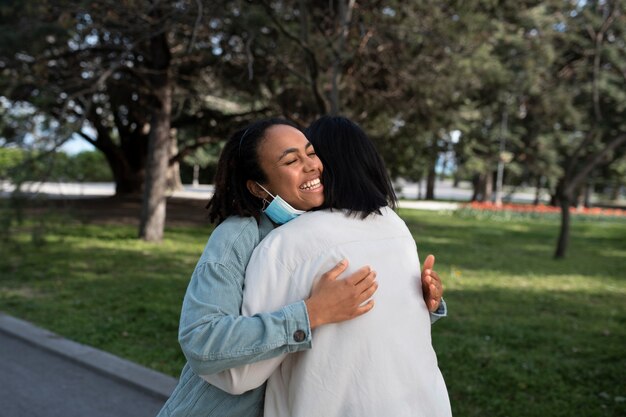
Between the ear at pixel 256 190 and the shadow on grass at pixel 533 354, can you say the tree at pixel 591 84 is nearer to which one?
the shadow on grass at pixel 533 354

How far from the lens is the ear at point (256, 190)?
5.62 feet

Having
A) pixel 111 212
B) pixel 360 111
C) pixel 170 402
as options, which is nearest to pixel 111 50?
pixel 360 111

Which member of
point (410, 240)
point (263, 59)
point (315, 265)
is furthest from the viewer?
point (263, 59)

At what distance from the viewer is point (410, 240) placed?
170 cm

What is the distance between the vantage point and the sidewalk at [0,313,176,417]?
414 centimetres

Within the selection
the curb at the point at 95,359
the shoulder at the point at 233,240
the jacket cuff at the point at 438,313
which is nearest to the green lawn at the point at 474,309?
the curb at the point at 95,359

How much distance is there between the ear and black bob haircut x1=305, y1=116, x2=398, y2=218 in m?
0.18

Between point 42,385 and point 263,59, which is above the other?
point 263,59

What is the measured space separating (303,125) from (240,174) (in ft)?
34.1

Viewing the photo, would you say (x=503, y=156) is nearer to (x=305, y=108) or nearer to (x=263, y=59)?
(x=305, y=108)

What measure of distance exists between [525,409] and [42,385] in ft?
11.5

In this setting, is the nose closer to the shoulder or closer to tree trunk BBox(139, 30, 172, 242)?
the shoulder

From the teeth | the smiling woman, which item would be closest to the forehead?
the smiling woman

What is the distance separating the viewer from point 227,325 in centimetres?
144
